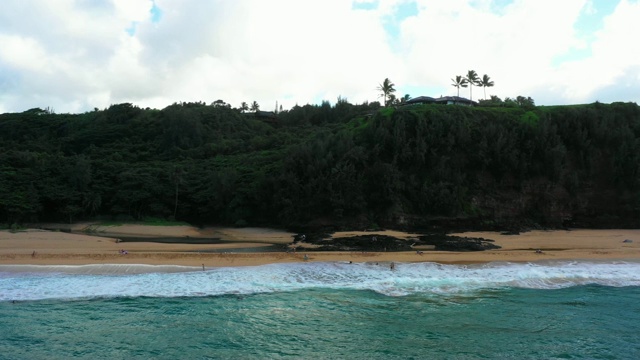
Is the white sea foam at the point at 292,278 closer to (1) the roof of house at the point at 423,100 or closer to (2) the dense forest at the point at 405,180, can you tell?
(2) the dense forest at the point at 405,180

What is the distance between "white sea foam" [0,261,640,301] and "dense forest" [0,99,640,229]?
1600cm

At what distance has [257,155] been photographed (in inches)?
1987

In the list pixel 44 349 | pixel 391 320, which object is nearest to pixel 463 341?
pixel 391 320

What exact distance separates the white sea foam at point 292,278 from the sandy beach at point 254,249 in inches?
52.9

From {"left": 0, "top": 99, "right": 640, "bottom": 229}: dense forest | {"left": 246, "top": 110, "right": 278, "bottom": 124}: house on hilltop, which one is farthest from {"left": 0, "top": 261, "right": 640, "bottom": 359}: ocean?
{"left": 246, "top": 110, "right": 278, "bottom": 124}: house on hilltop

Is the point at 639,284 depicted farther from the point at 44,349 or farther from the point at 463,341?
the point at 44,349

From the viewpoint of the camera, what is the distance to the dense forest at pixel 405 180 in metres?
37.4

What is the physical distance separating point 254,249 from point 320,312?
12.5m

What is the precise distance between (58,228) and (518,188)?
43.1 m

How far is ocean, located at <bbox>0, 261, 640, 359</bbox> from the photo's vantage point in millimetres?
11344

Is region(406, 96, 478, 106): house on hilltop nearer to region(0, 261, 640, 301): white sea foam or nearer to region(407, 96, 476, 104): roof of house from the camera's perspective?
region(407, 96, 476, 104): roof of house

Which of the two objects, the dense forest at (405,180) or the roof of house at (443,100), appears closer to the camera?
the dense forest at (405,180)

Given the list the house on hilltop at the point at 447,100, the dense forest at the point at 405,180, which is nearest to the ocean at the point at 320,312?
the dense forest at the point at 405,180

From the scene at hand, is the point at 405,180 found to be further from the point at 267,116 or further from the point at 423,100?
the point at 267,116
